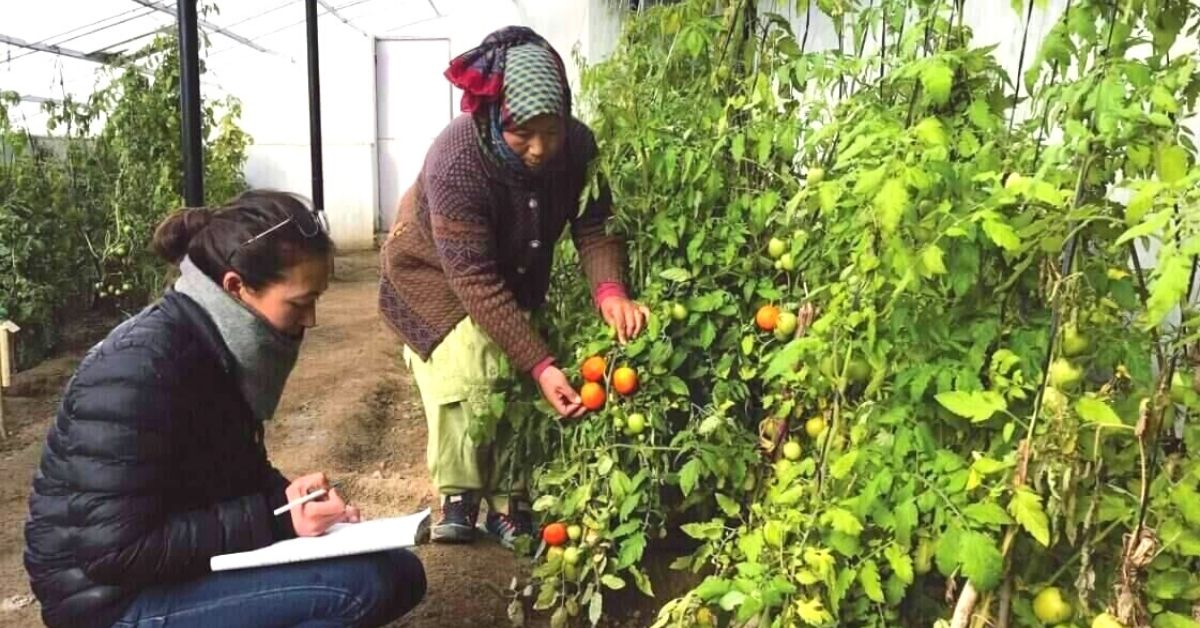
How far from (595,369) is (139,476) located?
36.0 inches

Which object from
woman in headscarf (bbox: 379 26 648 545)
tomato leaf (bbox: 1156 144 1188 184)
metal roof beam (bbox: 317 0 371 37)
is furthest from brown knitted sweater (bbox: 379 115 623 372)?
metal roof beam (bbox: 317 0 371 37)

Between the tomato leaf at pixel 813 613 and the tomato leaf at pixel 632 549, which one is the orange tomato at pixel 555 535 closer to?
the tomato leaf at pixel 632 549

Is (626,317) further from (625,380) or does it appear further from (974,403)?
(974,403)

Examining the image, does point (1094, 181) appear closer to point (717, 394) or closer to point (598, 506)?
point (717, 394)

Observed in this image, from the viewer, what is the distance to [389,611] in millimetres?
1796

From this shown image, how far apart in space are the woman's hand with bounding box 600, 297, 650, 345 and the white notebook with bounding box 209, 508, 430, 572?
609 millimetres

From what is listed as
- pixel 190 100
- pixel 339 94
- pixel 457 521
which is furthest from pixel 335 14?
pixel 457 521

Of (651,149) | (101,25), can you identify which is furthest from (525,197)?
(101,25)

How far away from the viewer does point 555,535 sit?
214 cm

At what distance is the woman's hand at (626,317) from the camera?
212 centimetres

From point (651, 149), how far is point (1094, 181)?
98 centimetres

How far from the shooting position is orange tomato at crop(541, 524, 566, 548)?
84.2 inches

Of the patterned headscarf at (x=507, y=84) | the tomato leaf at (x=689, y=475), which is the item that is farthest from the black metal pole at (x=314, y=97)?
the tomato leaf at (x=689, y=475)

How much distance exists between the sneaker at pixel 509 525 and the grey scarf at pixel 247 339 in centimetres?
104
